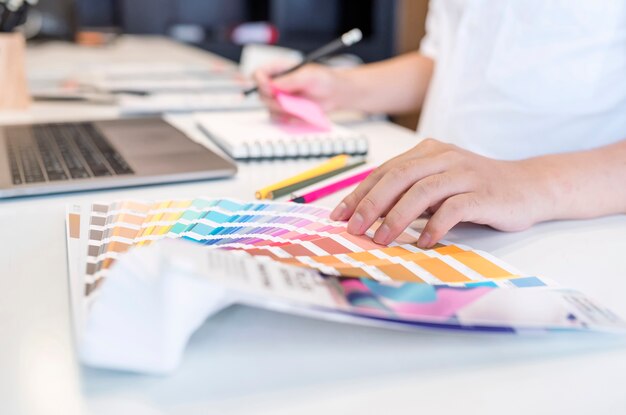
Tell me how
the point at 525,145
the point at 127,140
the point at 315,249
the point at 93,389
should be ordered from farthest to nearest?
the point at 525,145 < the point at 127,140 < the point at 315,249 < the point at 93,389

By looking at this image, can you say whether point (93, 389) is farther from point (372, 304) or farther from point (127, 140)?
point (127, 140)

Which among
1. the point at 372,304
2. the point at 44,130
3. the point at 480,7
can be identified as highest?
the point at 480,7

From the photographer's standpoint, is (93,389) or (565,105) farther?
(565,105)

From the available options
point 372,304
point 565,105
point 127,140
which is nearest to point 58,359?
point 372,304

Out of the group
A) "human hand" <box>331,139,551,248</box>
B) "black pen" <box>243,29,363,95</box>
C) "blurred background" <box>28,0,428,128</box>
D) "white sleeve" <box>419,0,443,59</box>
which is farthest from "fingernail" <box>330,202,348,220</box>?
"blurred background" <box>28,0,428,128</box>

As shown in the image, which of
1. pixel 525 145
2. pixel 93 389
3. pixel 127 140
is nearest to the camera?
pixel 93 389

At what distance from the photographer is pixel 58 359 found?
0.38 meters

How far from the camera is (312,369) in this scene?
0.37 m

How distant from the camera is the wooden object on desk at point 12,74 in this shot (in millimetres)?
1055

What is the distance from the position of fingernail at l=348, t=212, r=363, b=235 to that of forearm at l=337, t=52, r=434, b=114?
1.83 feet

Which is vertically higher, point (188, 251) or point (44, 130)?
point (188, 251)

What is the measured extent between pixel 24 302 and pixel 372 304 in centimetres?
23

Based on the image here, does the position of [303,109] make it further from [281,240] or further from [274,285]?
[274,285]

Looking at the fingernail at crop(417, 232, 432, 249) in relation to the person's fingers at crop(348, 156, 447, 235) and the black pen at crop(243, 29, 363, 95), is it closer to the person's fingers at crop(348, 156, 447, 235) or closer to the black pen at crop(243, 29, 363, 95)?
the person's fingers at crop(348, 156, 447, 235)
